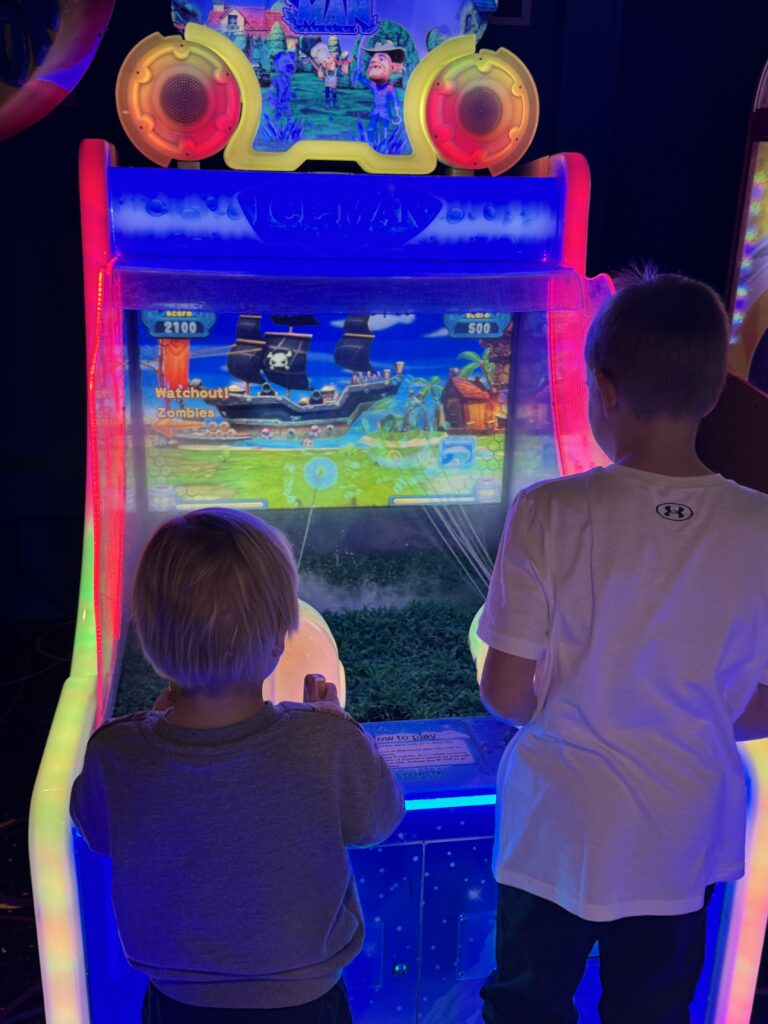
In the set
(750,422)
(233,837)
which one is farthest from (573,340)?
(233,837)

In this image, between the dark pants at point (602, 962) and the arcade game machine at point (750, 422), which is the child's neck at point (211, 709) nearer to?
the dark pants at point (602, 962)

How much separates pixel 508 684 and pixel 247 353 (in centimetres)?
104

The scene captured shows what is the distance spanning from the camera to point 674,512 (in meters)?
1.01

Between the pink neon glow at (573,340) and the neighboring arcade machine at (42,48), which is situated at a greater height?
the neighboring arcade machine at (42,48)

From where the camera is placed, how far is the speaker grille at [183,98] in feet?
5.48

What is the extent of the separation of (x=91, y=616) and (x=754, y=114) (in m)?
2.33

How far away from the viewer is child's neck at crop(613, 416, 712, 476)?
103 centimetres

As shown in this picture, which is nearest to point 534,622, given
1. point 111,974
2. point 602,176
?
point 111,974

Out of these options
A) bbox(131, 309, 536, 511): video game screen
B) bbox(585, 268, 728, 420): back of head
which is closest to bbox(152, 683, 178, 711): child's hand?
bbox(585, 268, 728, 420): back of head

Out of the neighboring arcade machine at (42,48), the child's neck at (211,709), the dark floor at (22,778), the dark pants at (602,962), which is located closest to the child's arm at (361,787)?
the child's neck at (211,709)

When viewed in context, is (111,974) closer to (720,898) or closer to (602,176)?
(720,898)

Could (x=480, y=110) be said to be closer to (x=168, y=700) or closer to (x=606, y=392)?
(x=606, y=392)

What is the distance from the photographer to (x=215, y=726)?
36.0 inches

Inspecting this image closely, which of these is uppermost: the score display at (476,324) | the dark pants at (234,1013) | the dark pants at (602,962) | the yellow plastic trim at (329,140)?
the yellow plastic trim at (329,140)
